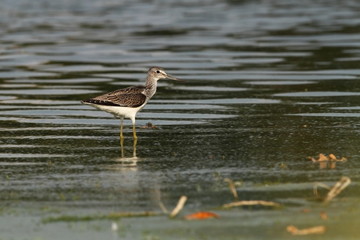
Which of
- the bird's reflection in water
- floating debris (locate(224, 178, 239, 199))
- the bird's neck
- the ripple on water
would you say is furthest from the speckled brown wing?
floating debris (locate(224, 178, 239, 199))

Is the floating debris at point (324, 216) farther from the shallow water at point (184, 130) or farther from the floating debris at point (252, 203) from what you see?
the floating debris at point (252, 203)

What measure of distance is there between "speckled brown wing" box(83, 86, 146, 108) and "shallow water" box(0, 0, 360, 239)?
0.45 metres

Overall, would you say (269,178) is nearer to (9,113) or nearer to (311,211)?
(311,211)

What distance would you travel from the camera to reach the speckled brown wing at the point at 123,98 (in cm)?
1256

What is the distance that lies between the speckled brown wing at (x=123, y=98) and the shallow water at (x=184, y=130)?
0.45 meters

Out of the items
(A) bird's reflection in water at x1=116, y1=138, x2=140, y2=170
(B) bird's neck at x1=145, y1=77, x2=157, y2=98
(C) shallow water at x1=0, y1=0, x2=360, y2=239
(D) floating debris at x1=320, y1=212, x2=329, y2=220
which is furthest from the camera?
(B) bird's neck at x1=145, y1=77, x2=157, y2=98

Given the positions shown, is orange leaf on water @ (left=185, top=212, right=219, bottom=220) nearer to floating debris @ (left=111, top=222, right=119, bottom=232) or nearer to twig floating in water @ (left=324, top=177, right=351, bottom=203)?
floating debris @ (left=111, top=222, right=119, bottom=232)

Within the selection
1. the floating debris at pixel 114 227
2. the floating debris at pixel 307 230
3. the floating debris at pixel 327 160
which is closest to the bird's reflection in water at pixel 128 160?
the floating debris at pixel 327 160

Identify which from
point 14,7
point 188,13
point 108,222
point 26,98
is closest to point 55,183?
point 108,222

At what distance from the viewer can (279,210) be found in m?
8.20

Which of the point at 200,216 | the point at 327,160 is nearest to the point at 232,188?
the point at 200,216

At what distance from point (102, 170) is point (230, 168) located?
137 cm

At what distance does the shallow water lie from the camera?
320 inches

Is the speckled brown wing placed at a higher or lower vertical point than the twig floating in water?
higher
